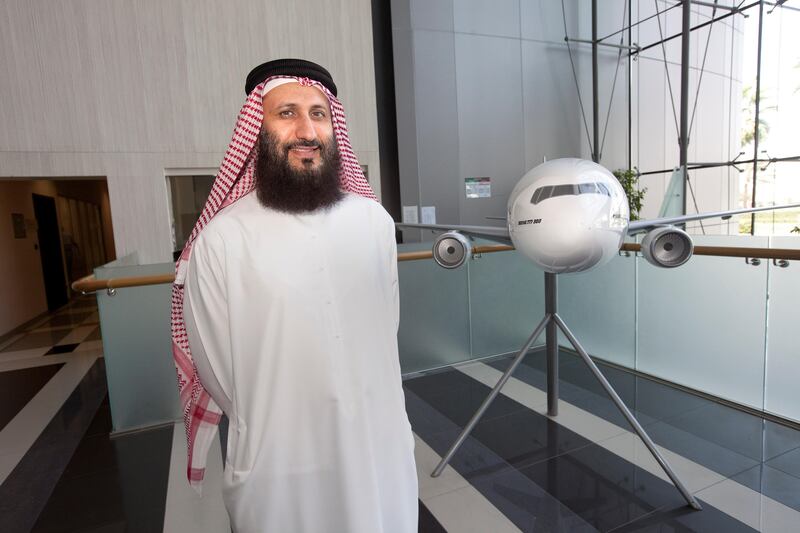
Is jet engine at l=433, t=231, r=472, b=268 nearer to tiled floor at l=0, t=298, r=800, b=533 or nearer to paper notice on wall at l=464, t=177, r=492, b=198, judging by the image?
tiled floor at l=0, t=298, r=800, b=533

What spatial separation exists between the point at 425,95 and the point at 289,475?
5.29 meters

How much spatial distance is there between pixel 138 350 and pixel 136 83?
277 centimetres

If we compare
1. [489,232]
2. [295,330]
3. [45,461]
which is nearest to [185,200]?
[45,461]

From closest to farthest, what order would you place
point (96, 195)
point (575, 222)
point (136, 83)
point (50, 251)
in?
point (575, 222) → point (136, 83) → point (50, 251) → point (96, 195)

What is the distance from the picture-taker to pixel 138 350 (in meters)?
2.80

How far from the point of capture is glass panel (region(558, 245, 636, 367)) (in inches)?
134

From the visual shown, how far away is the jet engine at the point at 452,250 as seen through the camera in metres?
2.07

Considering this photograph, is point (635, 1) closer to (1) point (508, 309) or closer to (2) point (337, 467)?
(1) point (508, 309)

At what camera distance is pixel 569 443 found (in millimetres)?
2402

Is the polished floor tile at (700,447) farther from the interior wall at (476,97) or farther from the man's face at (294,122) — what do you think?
the interior wall at (476,97)

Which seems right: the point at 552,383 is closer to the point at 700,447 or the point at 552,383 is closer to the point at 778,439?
the point at 700,447

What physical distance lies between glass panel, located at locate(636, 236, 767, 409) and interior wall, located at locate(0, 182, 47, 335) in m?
6.86

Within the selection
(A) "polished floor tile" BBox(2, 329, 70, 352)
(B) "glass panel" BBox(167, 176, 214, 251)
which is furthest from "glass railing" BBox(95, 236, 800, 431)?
(A) "polished floor tile" BBox(2, 329, 70, 352)

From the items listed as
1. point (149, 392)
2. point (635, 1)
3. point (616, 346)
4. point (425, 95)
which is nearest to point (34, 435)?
point (149, 392)
